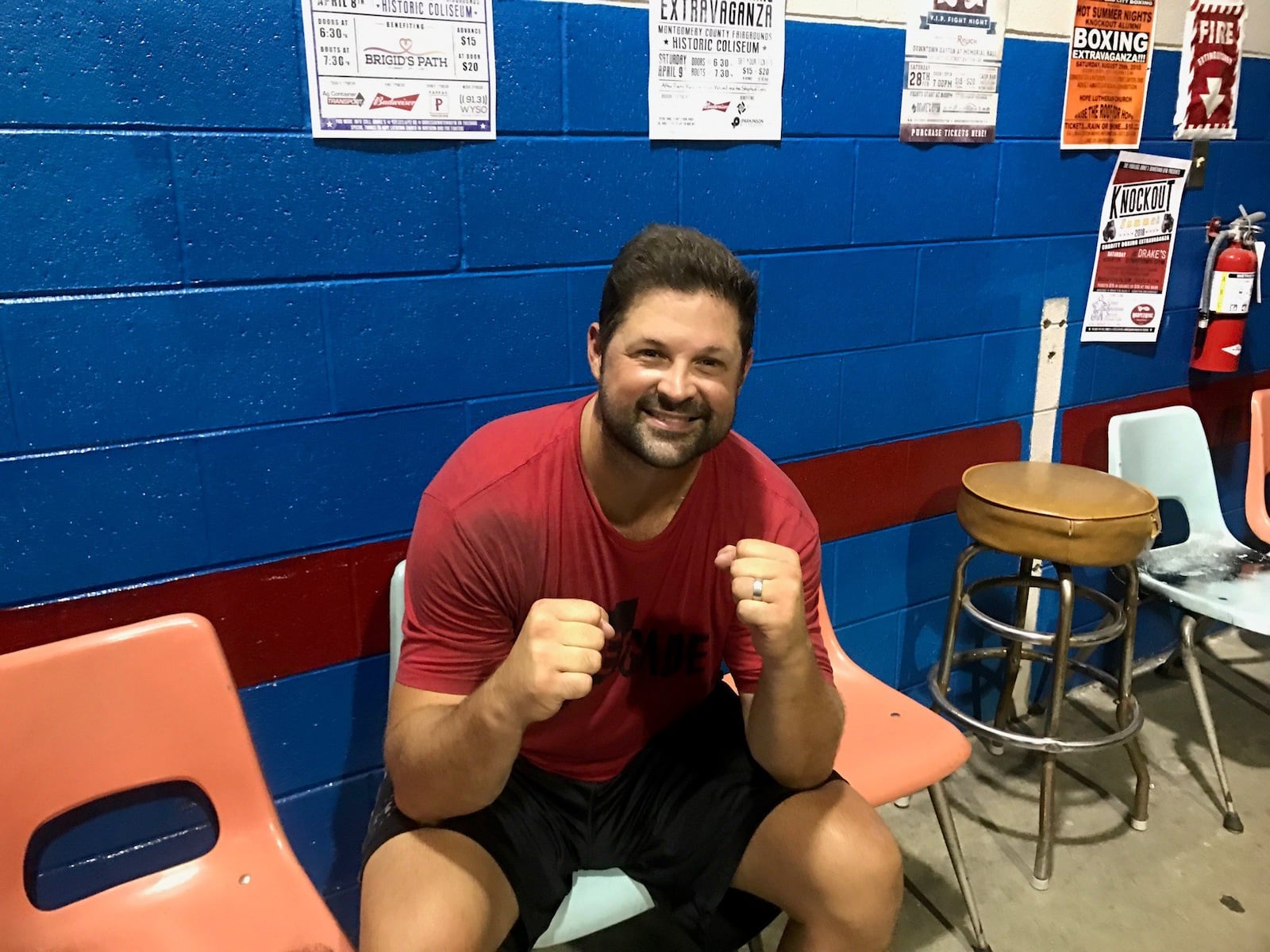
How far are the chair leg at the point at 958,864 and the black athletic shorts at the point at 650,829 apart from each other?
1.88 ft

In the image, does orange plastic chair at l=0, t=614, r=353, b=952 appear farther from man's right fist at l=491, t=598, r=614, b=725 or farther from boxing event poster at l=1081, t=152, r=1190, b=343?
boxing event poster at l=1081, t=152, r=1190, b=343

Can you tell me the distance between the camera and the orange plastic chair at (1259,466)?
2479mm

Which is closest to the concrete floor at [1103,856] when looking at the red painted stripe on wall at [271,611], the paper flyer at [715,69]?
the red painted stripe on wall at [271,611]

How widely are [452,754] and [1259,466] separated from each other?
2.36 m

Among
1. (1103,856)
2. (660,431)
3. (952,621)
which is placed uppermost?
(660,431)

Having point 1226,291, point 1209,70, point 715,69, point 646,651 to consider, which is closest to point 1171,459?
point 1226,291

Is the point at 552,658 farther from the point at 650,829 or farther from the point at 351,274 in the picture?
the point at 351,274

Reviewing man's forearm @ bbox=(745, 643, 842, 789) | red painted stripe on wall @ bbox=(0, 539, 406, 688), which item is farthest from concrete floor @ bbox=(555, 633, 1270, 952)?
red painted stripe on wall @ bbox=(0, 539, 406, 688)

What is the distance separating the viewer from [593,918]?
1.28m

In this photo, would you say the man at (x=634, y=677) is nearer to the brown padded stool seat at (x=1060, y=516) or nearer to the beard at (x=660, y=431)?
the beard at (x=660, y=431)

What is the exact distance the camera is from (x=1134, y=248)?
230 centimetres

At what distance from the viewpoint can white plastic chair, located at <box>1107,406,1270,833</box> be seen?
2.14 metres

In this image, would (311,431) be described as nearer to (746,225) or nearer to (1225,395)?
(746,225)

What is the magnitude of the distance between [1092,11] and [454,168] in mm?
1520
